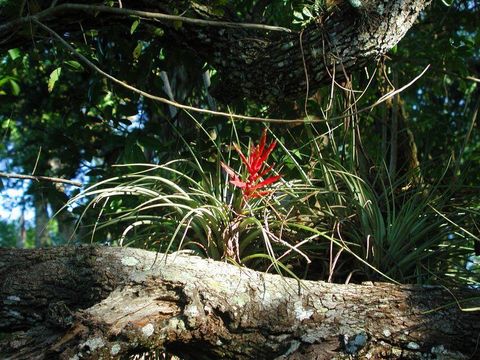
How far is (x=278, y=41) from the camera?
302 cm

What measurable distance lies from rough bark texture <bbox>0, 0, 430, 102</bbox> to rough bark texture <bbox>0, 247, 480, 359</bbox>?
97cm

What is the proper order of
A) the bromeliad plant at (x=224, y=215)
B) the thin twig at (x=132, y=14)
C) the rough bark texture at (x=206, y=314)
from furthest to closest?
the bromeliad plant at (x=224, y=215), the thin twig at (x=132, y=14), the rough bark texture at (x=206, y=314)

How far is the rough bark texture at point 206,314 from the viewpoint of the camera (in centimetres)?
213

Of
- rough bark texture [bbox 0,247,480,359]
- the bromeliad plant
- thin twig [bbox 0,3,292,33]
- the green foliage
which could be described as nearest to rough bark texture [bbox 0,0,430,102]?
thin twig [bbox 0,3,292,33]

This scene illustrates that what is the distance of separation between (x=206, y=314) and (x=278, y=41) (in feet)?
4.47

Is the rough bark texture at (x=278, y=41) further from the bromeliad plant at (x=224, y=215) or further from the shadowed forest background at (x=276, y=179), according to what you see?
the bromeliad plant at (x=224, y=215)

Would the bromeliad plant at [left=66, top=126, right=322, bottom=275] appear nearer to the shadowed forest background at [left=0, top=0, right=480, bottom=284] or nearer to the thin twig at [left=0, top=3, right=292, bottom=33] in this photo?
the shadowed forest background at [left=0, top=0, right=480, bottom=284]

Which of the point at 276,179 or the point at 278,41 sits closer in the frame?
the point at 276,179

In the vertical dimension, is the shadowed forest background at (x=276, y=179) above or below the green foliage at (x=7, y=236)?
above

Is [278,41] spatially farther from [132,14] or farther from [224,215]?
[224,215]

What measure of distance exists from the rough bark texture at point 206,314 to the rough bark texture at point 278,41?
0.97 meters

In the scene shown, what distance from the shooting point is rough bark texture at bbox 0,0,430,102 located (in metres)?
2.76

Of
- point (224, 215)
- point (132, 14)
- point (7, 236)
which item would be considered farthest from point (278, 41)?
point (7, 236)

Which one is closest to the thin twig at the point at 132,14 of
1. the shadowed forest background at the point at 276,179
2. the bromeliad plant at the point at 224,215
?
the shadowed forest background at the point at 276,179
